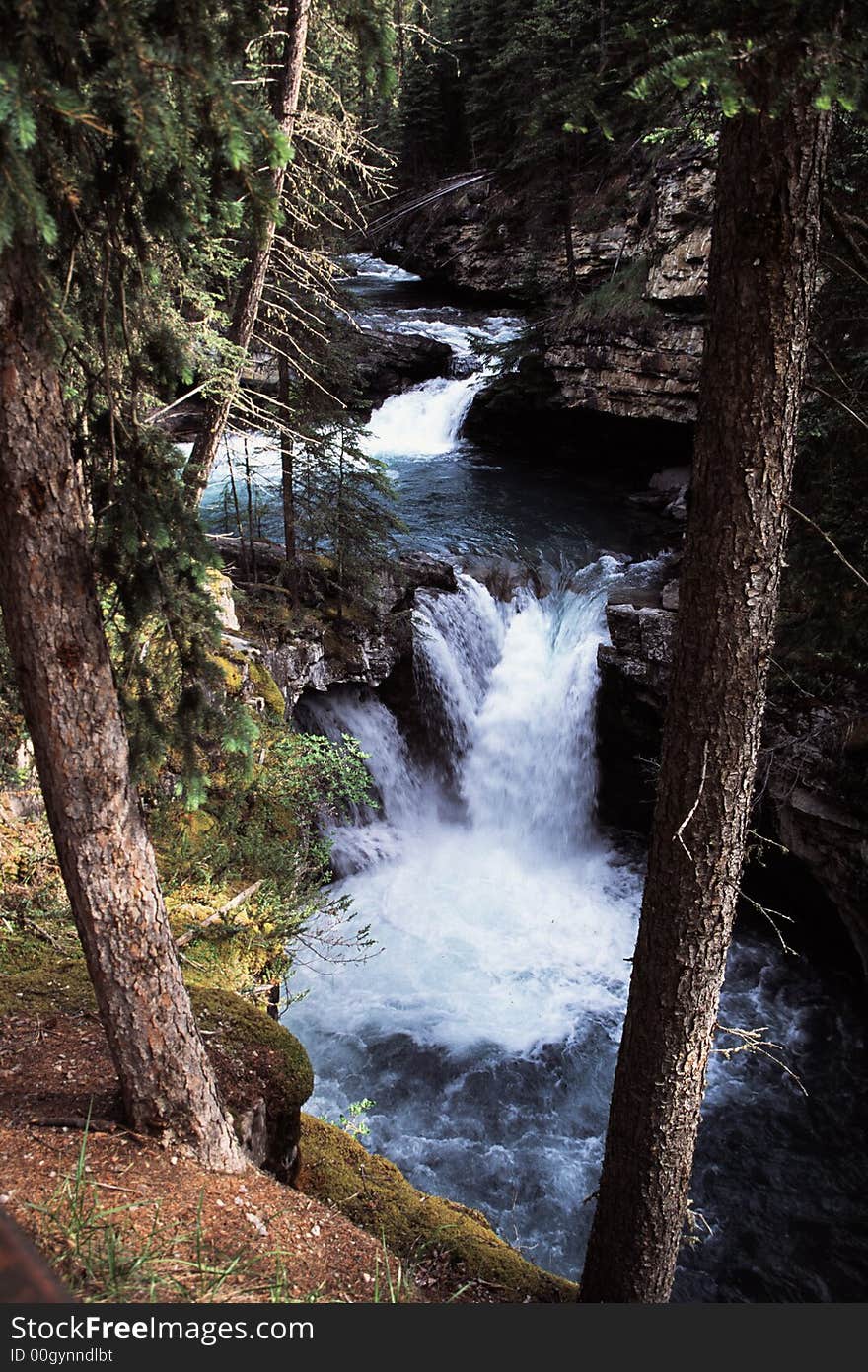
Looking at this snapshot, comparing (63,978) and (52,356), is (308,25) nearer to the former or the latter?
(52,356)

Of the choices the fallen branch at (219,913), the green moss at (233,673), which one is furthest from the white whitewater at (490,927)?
the green moss at (233,673)

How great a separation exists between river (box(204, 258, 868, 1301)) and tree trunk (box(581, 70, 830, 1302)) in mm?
876

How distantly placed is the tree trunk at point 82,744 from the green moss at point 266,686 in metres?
5.80

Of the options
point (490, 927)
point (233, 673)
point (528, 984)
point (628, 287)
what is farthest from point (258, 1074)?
point (628, 287)

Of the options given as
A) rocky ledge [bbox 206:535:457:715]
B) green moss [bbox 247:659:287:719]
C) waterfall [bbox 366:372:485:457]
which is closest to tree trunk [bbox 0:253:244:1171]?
green moss [bbox 247:659:287:719]

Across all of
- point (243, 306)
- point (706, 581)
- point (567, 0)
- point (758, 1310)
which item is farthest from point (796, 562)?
point (567, 0)

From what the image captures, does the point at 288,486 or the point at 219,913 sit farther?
the point at 288,486

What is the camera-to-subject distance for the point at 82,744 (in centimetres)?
349

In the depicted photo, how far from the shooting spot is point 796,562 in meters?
8.39

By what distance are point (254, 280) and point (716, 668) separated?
6.21 m

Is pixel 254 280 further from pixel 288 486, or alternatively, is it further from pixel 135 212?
pixel 135 212

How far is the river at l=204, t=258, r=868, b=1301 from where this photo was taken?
328 inches

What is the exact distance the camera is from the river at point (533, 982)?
833 centimetres

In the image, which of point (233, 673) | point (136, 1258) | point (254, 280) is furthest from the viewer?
point (233, 673)
